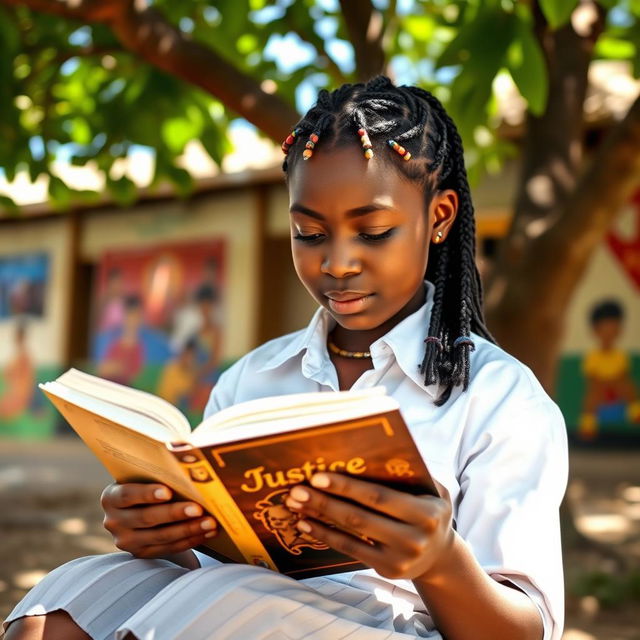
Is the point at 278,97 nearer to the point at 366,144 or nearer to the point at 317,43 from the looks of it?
the point at 317,43

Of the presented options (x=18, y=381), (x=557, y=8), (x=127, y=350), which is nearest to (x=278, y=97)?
(x=557, y=8)

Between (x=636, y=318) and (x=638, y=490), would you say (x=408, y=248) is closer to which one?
(x=638, y=490)

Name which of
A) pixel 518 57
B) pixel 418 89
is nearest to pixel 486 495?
pixel 418 89

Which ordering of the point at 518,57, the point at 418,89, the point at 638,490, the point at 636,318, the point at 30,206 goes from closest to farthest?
the point at 418,89 < the point at 518,57 < the point at 638,490 < the point at 636,318 < the point at 30,206

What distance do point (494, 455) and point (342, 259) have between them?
16.1 inches

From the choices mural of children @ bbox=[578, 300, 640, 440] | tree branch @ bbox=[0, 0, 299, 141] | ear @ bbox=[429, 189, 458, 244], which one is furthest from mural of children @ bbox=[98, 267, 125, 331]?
ear @ bbox=[429, 189, 458, 244]

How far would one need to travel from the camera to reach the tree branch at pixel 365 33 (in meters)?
3.52

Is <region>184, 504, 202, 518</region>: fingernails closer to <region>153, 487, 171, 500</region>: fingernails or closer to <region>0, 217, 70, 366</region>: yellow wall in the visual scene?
<region>153, 487, 171, 500</region>: fingernails

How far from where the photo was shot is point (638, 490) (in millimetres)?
6227

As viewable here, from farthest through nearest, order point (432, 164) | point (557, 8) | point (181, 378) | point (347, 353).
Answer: point (181, 378) → point (557, 8) → point (347, 353) → point (432, 164)

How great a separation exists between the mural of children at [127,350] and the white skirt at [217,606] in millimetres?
10010

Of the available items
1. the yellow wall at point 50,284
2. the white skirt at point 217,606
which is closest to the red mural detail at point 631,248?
the white skirt at point 217,606

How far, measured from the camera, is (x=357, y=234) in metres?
1.52

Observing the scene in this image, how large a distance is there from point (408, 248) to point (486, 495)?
0.44 metres
